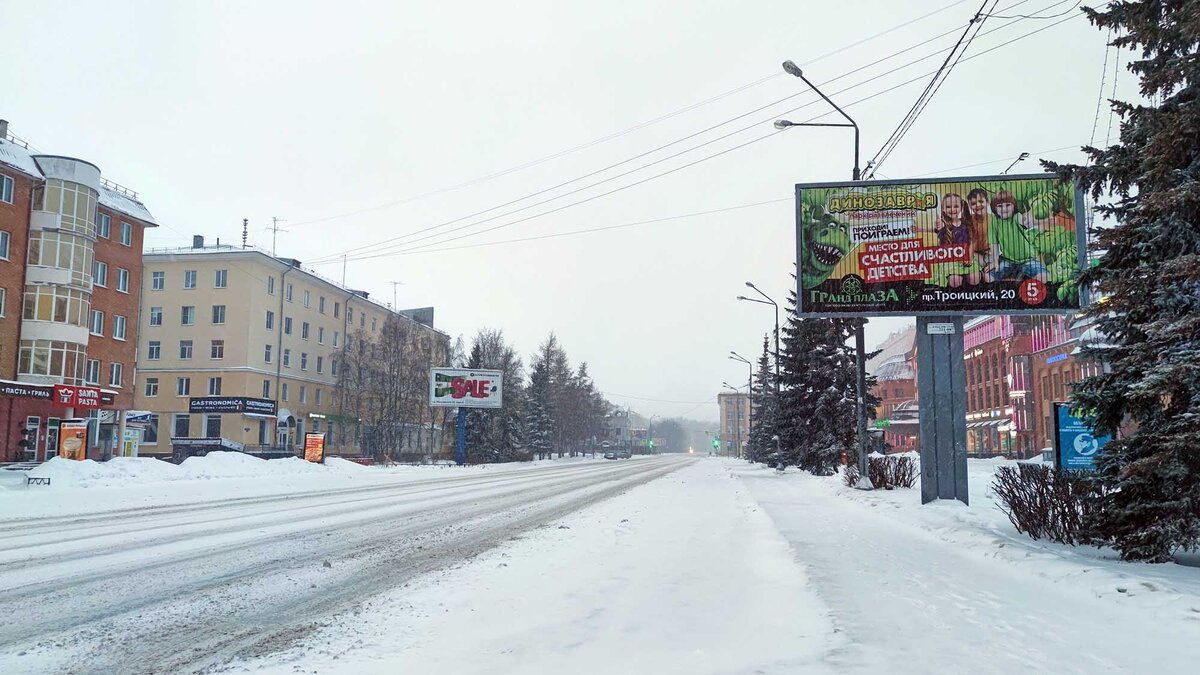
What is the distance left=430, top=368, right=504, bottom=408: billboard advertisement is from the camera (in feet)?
183

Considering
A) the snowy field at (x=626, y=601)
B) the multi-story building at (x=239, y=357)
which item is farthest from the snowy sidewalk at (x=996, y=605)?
the multi-story building at (x=239, y=357)

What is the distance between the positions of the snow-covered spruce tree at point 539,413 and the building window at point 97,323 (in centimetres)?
4084

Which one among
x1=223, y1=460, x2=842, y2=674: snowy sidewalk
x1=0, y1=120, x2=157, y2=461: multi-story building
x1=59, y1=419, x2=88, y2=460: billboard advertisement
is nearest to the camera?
x1=223, y1=460, x2=842, y2=674: snowy sidewalk

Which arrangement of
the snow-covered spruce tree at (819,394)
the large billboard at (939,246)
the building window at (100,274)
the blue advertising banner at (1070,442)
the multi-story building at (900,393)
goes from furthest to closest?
1. the multi-story building at (900,393)
2. the building window at (100,274)
3. the snow-covered spruce tree at (819,394)
4. the large billboard at (939,246)
5. the blue advertising banner at (1070,442)

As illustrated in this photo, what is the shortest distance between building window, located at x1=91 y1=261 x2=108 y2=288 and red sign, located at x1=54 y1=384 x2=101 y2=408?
7120 mm

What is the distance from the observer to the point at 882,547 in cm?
1059

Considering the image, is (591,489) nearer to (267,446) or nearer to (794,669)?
(794,669)

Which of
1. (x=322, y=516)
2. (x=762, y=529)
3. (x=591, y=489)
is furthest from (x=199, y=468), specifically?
(x=762, y=529)

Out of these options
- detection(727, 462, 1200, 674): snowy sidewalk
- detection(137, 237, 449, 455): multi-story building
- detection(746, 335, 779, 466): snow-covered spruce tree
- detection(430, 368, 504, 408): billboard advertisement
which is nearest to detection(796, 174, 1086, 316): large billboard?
detection(727, 462, 1200, 674): snowy sidewalk

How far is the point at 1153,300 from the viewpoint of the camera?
7820mm

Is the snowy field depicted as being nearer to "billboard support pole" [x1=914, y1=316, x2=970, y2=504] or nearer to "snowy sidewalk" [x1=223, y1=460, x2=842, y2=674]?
"snowy sidewalk" [x1=223, y1=460, x2=842, y2=674]

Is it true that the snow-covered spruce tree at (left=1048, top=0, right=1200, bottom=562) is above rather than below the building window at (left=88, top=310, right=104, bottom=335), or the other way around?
below

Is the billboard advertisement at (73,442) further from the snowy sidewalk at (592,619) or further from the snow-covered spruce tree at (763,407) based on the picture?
the snow-covered spruce tree at (763,407)

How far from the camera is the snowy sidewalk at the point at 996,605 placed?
509 centimetres
